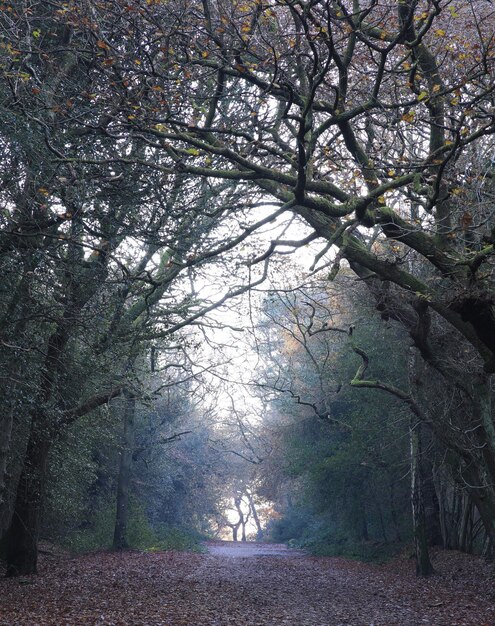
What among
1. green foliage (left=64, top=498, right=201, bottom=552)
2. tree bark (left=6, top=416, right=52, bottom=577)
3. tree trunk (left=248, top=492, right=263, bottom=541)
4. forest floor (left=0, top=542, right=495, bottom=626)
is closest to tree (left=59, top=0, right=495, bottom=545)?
forest floor (left=0, top=542, right=495, bottom=626)

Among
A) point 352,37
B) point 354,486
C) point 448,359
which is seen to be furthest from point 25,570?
point 354,486

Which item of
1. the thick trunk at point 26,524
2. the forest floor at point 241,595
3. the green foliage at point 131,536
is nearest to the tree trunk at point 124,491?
the green foliage at point 131,536

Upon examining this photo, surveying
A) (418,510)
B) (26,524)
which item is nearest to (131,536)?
(26,524)

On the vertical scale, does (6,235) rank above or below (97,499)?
above

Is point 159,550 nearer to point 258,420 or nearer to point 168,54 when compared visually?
point 258,420

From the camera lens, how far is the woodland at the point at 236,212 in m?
8.20

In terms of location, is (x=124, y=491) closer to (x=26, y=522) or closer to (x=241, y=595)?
(x=26, y=522)

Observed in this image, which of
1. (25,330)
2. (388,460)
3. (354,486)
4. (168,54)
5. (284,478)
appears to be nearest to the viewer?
(168,54)

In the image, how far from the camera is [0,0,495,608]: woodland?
8.20 m

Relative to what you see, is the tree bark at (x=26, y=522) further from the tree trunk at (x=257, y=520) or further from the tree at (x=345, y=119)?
the tree trunk at (x=257, y=520)

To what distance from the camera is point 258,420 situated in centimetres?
4106

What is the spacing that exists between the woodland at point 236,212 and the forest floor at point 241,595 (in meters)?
1.39

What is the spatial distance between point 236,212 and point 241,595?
7.83 meters

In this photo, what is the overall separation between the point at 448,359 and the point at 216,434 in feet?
115
